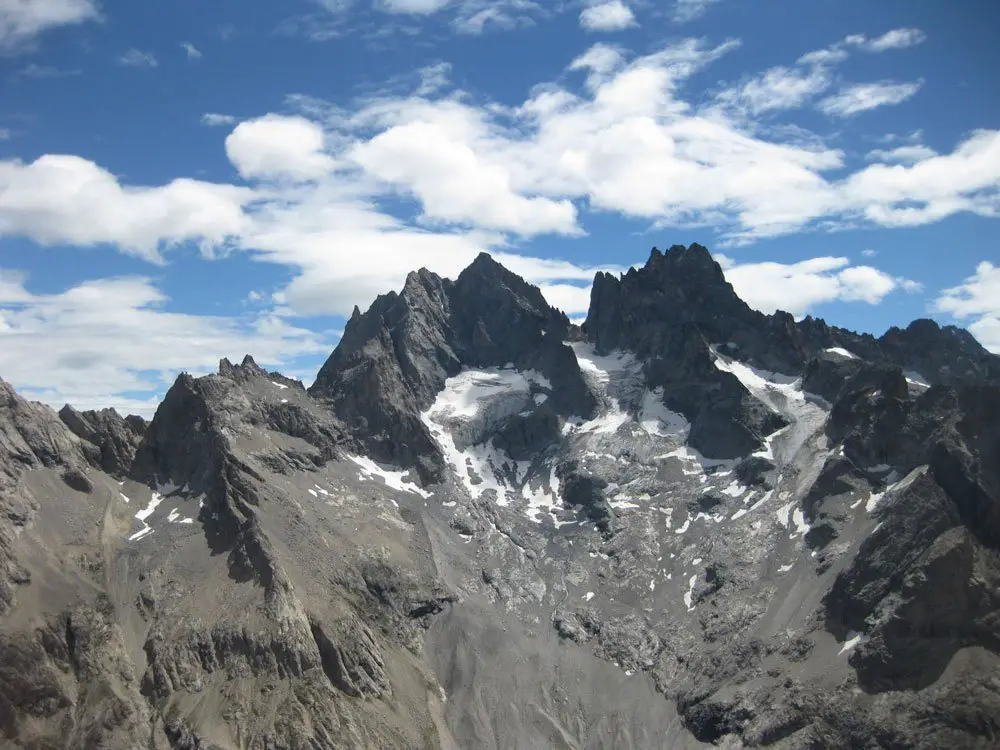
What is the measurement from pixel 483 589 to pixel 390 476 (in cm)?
3928

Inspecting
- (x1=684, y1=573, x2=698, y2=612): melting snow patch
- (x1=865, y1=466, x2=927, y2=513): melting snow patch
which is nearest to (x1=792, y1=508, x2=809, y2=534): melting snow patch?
(x1=865, y1=466, x2=927, y2=513): melting snow patch

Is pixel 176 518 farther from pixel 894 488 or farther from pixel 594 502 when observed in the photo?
pixel 894 488

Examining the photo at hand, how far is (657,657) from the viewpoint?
156 m

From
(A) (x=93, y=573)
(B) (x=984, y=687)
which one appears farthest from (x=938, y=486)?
(A) (x=93, y=573)

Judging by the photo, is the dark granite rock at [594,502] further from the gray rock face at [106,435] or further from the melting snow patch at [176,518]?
the gray rock face at [106,435]

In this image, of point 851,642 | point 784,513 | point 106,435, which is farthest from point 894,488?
point 106,435

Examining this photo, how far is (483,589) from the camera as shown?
A: 169250 millimetres

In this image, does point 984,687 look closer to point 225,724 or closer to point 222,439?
point 225,724

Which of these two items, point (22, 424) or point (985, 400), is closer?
point (985, 400)

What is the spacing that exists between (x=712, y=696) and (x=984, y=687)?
130ft

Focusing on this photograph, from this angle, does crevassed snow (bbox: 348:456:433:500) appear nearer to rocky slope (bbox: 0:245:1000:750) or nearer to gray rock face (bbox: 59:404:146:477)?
rocky slope (bbox: 0:245:1000:750)

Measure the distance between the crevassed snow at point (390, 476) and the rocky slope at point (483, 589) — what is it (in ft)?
2.22

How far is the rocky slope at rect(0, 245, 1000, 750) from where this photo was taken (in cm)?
12550

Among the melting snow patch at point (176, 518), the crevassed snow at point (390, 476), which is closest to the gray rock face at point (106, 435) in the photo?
the melting snow patch at point (176, 518)
